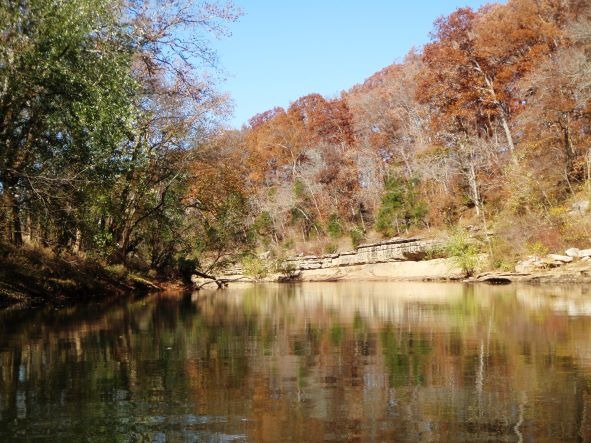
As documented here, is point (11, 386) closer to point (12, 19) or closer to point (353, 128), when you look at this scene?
point (12, 19)

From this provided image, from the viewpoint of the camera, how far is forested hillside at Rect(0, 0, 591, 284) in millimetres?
14539

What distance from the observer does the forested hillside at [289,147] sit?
14.5 m

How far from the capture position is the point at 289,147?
6325cm

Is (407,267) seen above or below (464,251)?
below

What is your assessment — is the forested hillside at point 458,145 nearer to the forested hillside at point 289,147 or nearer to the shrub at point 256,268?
the forested hillside at point 289,147

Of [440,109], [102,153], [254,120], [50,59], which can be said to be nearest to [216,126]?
[102,153]

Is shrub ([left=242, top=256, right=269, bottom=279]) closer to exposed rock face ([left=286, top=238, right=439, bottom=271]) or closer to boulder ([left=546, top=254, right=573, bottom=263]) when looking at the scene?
exposed rock face ([left=286, top=238, right=439, bottom=271])

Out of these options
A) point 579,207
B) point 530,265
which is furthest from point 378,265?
point 579,207

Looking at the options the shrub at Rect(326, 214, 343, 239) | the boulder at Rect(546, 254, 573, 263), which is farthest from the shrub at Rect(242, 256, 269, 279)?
the boulder at Rect(546, 254, 573, 263)

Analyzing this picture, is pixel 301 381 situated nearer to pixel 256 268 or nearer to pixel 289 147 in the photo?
pixel 256 268

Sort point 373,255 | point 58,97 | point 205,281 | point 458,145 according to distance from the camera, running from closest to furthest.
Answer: point 58,97, point 205,281, point 458,145, point 373,255

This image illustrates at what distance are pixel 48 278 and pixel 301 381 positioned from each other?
14505 millimetres

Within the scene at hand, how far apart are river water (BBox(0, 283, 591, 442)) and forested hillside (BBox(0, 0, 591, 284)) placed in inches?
215

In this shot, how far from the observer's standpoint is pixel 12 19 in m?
12.6
